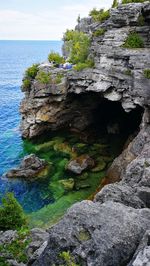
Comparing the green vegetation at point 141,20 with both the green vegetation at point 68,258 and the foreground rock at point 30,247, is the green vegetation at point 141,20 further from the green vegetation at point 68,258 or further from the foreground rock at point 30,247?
the green vegetation at point 68,258

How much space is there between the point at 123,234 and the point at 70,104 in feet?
136

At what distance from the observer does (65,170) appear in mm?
45938

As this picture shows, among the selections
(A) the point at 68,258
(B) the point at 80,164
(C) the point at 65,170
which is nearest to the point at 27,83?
(C) the point at 65,170

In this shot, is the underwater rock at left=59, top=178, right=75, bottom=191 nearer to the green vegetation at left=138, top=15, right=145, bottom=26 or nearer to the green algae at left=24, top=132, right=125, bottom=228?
the green algae at left=24, top=132, right=125, bottom=228

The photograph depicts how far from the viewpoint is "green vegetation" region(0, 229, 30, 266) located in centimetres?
1920

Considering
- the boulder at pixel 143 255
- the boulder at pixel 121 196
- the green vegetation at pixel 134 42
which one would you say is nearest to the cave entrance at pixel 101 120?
the green vegetation at pixel 134 42

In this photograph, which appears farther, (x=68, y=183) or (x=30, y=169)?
(x=30, y=169)

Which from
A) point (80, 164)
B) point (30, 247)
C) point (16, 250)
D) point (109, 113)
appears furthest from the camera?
point (109, 113)

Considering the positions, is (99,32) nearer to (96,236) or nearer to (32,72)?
(32,72)

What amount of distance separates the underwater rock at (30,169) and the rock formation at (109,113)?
31.7ft

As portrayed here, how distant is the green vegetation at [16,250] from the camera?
63.0 ft

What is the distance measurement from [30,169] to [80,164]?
6.65m

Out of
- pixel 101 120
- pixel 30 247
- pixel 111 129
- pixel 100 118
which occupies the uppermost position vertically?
pixel 30 247

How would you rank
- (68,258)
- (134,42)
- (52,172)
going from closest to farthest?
(68,258)
(134,42)
(52,172)
